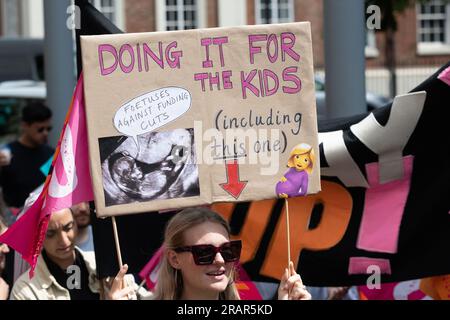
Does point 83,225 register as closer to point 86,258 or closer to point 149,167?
point 86,258

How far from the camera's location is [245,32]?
4.75 m

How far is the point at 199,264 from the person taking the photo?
4.55m

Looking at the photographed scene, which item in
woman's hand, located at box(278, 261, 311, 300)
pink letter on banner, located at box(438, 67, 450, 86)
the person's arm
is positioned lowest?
the person's arm

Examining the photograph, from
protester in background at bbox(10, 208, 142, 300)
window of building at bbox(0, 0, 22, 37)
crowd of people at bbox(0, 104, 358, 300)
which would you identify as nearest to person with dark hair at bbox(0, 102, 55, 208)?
crowd of people at bbox(0, 104, 358, 300)

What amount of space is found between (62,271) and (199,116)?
1.65 metres

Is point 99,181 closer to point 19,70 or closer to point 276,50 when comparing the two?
point 276,50

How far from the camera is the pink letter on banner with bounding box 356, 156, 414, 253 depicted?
19.0ft

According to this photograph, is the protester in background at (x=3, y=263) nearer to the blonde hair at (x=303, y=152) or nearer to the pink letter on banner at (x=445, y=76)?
the blonde hair at (x=303, y=152)

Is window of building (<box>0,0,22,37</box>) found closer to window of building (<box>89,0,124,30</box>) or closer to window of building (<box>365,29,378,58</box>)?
window of building (<box>89,0,124,30</box>)

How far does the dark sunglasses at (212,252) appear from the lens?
4.55 meters

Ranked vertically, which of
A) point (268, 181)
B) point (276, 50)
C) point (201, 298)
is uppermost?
point (276, 50)

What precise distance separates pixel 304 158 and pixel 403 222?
1123 mm

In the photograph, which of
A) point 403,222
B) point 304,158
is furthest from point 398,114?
point 304,158

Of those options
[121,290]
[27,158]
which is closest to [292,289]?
[121,290]
